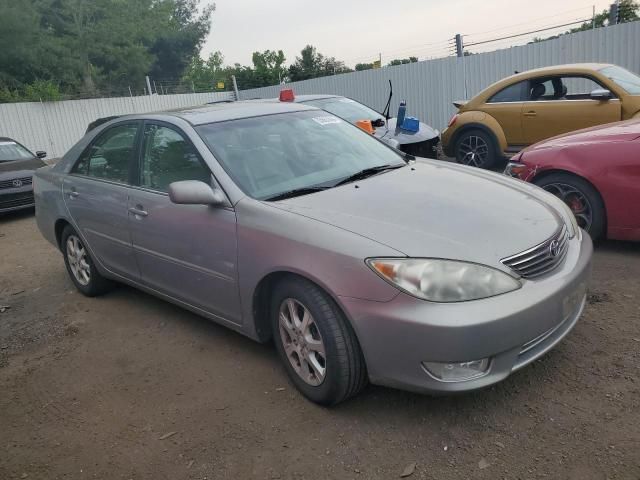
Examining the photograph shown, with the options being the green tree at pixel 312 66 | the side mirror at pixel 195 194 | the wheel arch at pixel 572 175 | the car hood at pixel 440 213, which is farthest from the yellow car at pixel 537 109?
the green tree at pixel 312 66

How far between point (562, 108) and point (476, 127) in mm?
1232

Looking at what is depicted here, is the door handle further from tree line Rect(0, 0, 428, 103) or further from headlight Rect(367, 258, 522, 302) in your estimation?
tree line Rect(0, 0, 428, 103)

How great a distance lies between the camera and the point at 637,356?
3.04 metres

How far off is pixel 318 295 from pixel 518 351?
3.19 feet

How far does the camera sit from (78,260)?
5016mm

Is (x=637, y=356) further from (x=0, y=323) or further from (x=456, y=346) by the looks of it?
(x=0, y=323)

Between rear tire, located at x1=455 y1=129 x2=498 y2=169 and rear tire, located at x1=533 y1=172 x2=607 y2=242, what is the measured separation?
3.61m

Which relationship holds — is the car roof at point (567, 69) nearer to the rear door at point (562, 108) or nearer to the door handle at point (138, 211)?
the rear door at point (562, 108)

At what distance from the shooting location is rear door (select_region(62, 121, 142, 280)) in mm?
4164

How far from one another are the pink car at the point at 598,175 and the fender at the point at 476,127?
335cm

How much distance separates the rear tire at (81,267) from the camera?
16.0ft

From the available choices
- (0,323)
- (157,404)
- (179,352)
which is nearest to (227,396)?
(157,404)

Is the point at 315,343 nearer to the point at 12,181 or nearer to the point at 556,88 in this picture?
the point at 556,88

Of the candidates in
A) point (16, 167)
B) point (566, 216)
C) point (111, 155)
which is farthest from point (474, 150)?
point (16, 167)
